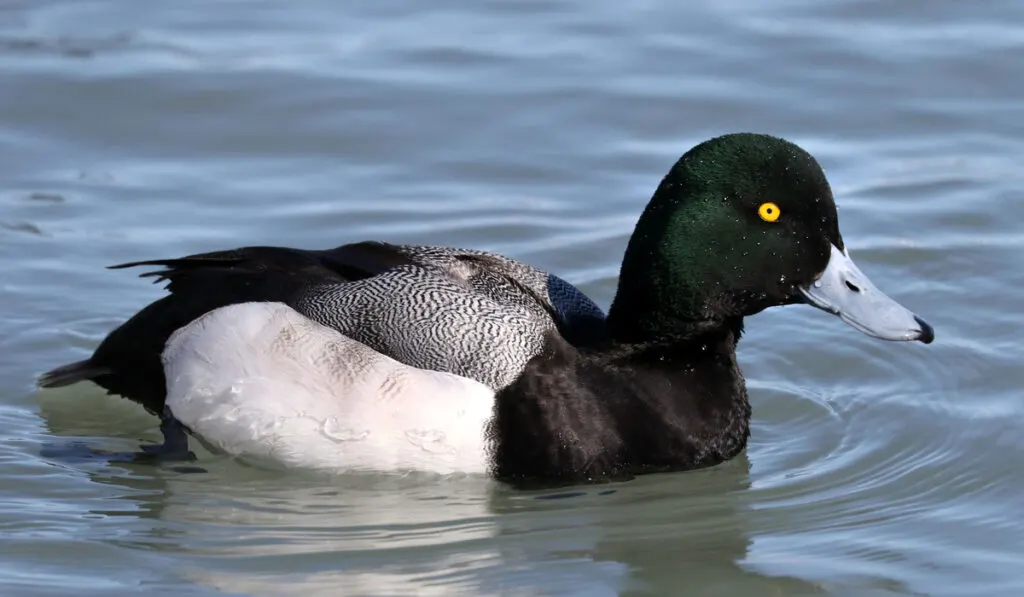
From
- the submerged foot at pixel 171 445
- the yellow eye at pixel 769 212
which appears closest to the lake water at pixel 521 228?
the submerged foot at pixel 171 445

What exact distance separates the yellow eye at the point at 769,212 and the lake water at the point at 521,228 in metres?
0.99

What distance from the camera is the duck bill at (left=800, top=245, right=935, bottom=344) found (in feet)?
21.5

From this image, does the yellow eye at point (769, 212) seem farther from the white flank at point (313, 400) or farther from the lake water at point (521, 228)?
the white flank at point (313, 400)

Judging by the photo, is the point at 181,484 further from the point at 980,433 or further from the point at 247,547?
the point at 980,433

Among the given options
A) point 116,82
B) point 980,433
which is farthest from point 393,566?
point 116,82

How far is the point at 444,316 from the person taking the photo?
6.55 meters

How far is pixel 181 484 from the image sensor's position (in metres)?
6.58

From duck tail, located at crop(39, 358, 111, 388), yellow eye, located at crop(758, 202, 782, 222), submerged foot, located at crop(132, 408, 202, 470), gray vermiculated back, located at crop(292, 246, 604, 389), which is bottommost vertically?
submerged foot, located at crop(132, 408, 202, 470)

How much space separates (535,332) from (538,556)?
1.02m

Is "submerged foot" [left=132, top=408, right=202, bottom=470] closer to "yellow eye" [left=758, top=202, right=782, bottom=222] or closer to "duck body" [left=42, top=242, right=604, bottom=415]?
"duck body" [left=42, top=242, right=604, bottom=415]

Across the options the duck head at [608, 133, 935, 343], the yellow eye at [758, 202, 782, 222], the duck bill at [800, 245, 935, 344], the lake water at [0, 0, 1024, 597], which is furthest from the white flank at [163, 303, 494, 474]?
the duck bill at [800, 245, 935, 344]

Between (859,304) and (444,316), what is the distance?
5.15 feet

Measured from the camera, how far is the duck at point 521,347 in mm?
6348

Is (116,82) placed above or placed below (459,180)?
above
